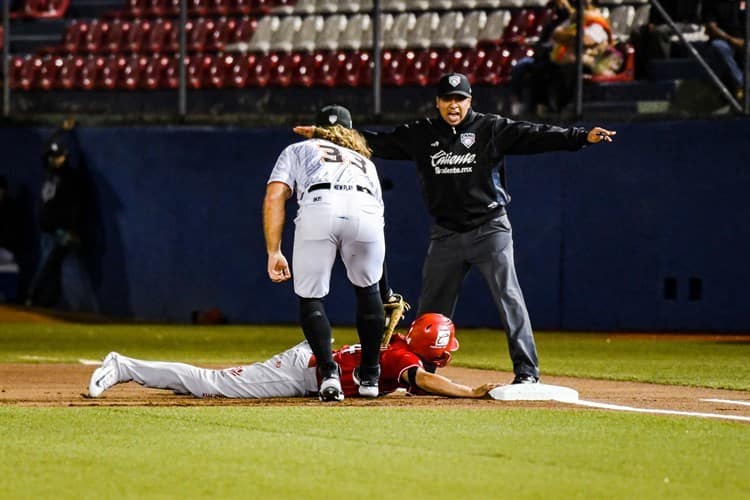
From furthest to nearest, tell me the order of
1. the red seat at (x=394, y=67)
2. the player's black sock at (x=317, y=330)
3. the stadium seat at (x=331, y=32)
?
the stadium seat at (x=331, y=32)
the red seat at (x=394, y=67)
the player's black sock at (x=317, y=330)

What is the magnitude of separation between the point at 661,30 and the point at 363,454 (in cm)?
1226

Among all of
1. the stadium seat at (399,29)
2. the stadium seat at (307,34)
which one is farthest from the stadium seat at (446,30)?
the stadium seat at (307,34)

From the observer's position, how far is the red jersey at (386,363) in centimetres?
934

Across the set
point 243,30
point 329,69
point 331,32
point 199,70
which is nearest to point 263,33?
point 243,30

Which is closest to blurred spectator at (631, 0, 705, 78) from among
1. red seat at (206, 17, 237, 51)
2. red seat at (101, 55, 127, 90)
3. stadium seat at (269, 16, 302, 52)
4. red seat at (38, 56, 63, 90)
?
stadium seat at (269, 16, 302, 52)

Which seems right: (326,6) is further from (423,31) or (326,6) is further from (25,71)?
(25,71)

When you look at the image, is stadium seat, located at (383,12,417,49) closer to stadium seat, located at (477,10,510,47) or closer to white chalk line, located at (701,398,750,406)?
stadium seat, located at (477,10,510,47)

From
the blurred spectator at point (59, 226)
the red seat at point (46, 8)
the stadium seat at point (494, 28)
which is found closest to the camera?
the blurred spectator at point (59, 226)

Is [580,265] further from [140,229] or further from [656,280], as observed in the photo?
[140,229]

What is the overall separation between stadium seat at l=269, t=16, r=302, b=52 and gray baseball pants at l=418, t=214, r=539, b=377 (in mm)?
12663

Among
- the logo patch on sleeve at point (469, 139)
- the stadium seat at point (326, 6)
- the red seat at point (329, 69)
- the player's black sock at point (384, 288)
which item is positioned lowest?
the player's black sock at point (384, 288)

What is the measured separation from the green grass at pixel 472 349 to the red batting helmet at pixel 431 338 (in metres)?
2.48

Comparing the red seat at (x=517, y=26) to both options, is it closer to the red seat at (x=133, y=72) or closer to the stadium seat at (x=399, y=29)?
the stadium seat at (x=399, y=29)

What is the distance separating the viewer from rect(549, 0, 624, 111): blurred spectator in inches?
712
